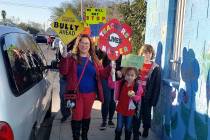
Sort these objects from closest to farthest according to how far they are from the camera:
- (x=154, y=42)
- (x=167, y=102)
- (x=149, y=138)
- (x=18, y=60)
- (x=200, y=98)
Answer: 1. (x=18, y=60)
2. (x=200, y=98)
3. (x=167, y=102)
4. (x=149, y=138)
5. (x=154, y=42)

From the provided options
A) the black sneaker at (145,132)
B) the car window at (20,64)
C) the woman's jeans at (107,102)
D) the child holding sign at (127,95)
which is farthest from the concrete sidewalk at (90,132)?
the car window at (20,64)

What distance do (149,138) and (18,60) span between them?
320cm

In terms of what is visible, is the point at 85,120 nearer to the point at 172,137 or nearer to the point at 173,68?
the point at 172,137

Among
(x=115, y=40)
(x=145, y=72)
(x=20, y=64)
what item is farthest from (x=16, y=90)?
(x=145, y=72)

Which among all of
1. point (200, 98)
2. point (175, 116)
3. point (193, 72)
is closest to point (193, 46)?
point (193, 72)

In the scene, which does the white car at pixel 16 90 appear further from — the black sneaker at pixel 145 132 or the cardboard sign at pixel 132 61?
the black sneaker at pixel 145 132

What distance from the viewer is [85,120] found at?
538 centimetres

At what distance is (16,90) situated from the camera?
337 centimetres

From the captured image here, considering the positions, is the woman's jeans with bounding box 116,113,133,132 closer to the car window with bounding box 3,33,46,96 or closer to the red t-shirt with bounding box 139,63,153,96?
the red t-shirt with bounding box 139,63,153,96

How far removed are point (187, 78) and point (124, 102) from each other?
1.03 metres

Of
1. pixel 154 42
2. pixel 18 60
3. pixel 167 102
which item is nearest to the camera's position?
pixel 18 60

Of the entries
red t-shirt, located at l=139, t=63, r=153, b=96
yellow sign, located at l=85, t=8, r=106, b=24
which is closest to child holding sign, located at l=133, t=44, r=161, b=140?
red t-shirt, located at l=139, t=63, r=153, b=96

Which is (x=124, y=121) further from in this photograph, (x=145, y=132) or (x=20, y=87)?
(x=20, y=87)

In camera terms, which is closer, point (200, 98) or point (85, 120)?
point (200, 98)
